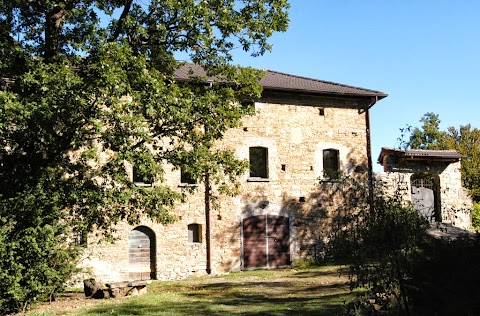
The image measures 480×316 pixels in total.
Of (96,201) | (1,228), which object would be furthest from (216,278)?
(1,228)

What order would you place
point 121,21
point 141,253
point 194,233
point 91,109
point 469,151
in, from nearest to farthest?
point 91,109 → point 121,21 → point 141,253 → point 194,233 → point 469,151

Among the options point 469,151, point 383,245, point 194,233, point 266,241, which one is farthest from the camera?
point 469,151

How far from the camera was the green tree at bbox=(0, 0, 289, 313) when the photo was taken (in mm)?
10125

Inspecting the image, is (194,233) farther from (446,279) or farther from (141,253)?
(446,279)

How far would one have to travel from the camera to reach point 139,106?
10789 mm

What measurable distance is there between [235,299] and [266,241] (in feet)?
23.5

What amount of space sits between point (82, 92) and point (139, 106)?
4.36ft

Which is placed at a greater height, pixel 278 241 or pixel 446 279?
pixel 446 279

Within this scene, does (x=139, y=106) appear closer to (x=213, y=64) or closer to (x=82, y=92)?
(x=82, y=92)

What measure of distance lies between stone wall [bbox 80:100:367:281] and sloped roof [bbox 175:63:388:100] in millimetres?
672

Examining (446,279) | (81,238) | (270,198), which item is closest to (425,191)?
(270,198)

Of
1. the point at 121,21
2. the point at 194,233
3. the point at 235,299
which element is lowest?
the point at 235,299

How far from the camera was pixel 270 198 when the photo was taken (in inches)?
738

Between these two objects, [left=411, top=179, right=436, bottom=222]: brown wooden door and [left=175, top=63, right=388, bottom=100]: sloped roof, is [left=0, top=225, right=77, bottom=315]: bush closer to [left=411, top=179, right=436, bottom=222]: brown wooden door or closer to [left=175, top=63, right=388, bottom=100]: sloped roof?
[left=175, top=63, right=388, bottom=100]: sloped roof
